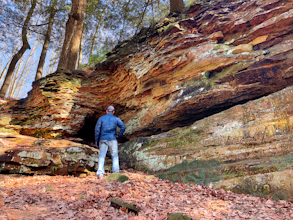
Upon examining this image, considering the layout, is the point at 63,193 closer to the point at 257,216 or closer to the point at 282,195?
the point at 257,216

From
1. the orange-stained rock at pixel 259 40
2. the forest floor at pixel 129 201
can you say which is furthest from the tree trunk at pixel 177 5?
the forest floor at pixel 129 201

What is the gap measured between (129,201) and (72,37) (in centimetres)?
1141

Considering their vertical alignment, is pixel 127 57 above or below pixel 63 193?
above

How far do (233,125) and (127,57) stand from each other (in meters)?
6.69

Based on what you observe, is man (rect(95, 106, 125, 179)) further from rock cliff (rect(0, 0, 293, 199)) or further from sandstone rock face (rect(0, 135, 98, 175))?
rock cliff (rect(0, 0, 293, 199))

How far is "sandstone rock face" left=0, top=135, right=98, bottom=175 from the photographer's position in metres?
5.55

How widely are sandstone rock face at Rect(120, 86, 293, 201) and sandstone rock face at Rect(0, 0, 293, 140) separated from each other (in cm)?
97

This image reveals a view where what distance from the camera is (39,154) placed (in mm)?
5926

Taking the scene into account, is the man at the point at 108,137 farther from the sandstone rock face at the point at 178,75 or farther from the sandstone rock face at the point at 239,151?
the sandstone rock face at the point at 178,75

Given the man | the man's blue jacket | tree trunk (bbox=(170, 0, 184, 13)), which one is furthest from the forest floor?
tree trunk (bbox=(170, 0, 184, 13))

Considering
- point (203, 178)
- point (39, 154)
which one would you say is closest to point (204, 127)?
point (203, 178)

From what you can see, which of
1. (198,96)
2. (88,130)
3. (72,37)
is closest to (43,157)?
(88,130)

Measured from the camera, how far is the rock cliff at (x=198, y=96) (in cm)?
484

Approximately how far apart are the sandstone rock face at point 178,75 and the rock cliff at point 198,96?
0.04 m
